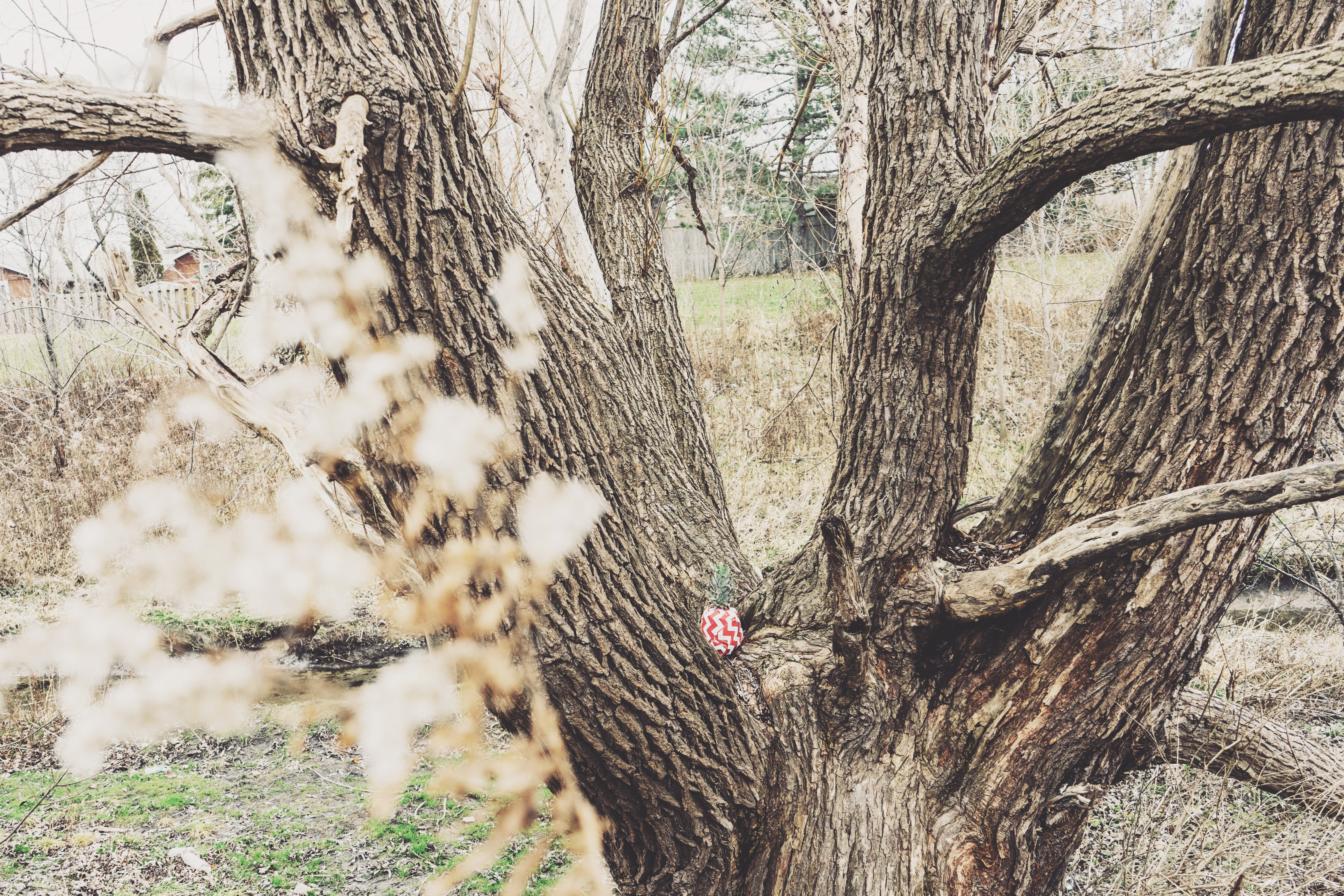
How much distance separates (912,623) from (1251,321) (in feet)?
2.83

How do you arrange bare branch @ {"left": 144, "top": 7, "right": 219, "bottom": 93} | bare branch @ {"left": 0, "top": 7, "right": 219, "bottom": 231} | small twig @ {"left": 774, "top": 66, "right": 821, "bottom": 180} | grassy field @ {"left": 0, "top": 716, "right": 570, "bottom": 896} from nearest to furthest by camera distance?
bare branch @ {"left": 0, "top": 7, "right": 219, "bottom": 231} < bare branch @ {"left": 144, "top": 7, "right": 219, "bottom": 93} < small twig @ {"left": 774, "top": 66, "right": 821, "bottom": 180} < grassy field @ {"left": 0, "top": 716, "right": 570, "bottom": 896}

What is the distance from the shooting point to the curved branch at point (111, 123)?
3.23 ft

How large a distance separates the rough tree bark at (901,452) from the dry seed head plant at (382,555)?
4 centimetres

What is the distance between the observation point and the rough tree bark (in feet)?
4.01

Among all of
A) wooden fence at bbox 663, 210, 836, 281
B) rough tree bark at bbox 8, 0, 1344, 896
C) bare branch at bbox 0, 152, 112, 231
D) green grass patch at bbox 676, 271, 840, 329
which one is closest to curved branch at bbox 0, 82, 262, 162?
rough tree bark at bbox 8, 0, 1344, 896

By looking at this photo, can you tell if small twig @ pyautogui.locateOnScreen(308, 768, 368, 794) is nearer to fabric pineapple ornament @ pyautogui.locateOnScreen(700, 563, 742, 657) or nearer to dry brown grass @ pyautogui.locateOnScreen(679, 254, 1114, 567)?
fabric pineapple ornament @ pyautogui.locateOnScreen(700, 563, 742, 657)

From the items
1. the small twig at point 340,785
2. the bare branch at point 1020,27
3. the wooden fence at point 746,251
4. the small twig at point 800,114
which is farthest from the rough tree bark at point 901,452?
the wooden fence at point 746,251

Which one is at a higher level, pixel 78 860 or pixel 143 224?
pixel 143 224

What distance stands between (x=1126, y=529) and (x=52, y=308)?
25.8 ft

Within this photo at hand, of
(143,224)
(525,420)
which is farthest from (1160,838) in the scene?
(143,224)

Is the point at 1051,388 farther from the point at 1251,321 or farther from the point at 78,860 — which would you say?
the point at 78,860

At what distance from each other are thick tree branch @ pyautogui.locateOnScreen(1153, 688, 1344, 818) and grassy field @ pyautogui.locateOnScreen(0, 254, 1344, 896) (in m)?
0.12

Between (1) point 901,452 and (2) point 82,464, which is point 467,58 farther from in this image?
(2) point 82,464

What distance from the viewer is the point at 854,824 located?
171 centimetres
